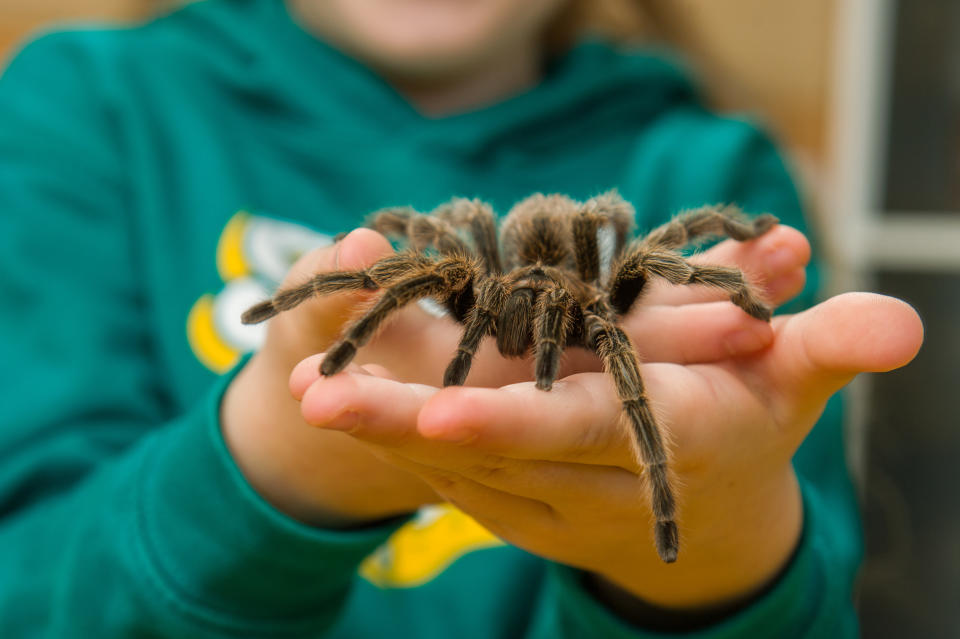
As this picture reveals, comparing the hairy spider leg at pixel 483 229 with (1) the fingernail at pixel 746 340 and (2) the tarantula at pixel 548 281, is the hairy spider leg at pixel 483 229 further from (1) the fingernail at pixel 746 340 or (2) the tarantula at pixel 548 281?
(1) the fingernail at pixel 746 340

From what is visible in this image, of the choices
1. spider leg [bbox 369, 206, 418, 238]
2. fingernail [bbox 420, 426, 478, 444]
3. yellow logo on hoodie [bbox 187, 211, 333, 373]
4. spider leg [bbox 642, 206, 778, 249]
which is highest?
fingernail [bbox 420, 426, 478, 444]

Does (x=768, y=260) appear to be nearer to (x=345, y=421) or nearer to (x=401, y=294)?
(x=401, y=294)

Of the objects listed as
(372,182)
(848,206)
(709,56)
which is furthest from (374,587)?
(848,206)

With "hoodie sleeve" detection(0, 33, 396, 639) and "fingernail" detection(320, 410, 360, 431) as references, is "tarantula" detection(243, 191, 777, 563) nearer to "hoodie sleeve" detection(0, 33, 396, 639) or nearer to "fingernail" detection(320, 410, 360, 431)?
"fingernail" detection(320, 410, 360, 431)

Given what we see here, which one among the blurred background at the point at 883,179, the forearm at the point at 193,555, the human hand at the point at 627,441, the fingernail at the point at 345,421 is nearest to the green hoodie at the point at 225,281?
the forearm at the point at 193,555

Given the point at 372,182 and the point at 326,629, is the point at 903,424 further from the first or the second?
the point at 326,629

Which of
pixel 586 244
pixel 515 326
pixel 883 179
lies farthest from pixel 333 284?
pixel 883 179

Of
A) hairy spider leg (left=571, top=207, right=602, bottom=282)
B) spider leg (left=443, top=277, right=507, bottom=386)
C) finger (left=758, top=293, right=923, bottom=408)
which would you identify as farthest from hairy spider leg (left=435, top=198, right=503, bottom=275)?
finger (left=758, top=293, right=923, bottom=408)
